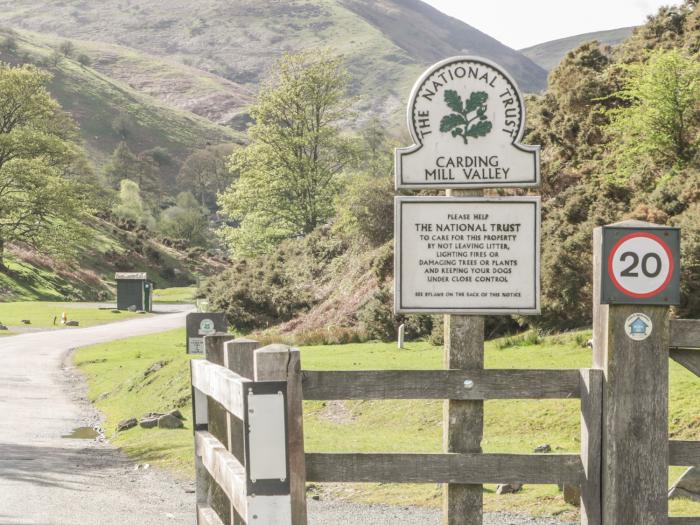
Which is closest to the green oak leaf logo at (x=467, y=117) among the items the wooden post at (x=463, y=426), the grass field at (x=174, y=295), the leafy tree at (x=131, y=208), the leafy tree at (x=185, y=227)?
the wooden post at (x=463, y=426)

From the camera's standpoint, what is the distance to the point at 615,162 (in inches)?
1085

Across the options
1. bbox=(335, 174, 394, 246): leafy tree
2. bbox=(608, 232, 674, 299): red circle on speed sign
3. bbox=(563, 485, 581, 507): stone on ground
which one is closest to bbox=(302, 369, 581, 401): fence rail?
bbox=(608, 232, 674, 299): red circle on speed sign

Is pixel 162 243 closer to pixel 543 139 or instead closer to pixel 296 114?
pixel 296 114

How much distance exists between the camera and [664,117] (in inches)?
995

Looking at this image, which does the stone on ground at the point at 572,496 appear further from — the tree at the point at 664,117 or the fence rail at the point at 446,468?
the tree at the point at 664,117

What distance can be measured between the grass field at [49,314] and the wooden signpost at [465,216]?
144 feet

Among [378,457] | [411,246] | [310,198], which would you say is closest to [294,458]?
[378,457]

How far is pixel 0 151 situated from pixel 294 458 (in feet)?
215

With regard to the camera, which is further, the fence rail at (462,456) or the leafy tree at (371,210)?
the leafy tree at (371,210)

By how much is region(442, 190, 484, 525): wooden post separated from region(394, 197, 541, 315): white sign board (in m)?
0.28

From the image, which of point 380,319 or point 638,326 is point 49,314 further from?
point 638,326

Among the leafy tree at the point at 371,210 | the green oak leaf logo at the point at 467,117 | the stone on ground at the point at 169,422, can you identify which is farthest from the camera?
the leafy tree at the point at 371,210

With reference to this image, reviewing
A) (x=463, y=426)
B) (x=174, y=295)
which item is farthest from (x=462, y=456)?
(x=174, y=295)

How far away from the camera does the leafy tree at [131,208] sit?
385 ft
